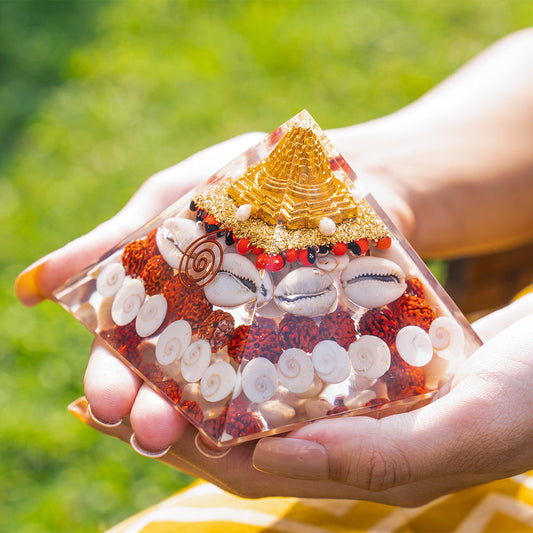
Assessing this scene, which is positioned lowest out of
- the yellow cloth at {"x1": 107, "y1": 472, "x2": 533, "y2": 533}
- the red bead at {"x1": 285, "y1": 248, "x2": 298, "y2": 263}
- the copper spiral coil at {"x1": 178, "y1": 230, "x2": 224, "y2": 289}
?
the yellow cloth at {"x1": 107, "y1": 472, "x2": 533, "y2": 533}

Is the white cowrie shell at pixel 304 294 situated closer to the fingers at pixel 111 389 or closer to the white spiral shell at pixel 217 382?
the white spiral shell at pixel 217 382

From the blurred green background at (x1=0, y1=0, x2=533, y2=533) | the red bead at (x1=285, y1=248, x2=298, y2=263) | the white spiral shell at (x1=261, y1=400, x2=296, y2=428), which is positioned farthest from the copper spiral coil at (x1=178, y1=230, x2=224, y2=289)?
the blurred green background at (x1=0, y1=0, x2=533, y2=533)

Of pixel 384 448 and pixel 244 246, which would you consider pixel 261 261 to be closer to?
pixel 244 246

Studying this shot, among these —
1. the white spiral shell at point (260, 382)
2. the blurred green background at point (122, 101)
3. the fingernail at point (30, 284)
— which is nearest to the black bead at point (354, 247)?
the white spiral shell at point (260, 382)

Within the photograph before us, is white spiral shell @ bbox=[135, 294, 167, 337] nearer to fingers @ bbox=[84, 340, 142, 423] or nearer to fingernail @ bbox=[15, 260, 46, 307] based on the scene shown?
fingers @ bbox=[84, 340, 142, 423]

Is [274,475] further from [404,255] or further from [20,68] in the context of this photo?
[20,68]

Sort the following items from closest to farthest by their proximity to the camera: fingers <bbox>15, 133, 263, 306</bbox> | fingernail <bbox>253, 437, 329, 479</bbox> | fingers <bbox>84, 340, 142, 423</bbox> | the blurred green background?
fingernail <bbox>253, 437, 329, 479</bbox>
fingers <bbox>84, 340, 142, 423</bbox>
fingers <bbox>15, 133, 263, 306</bbox>
the blurred green background
